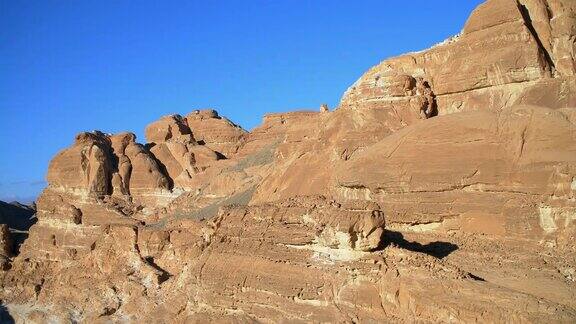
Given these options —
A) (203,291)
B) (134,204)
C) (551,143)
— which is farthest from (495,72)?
(134,204)

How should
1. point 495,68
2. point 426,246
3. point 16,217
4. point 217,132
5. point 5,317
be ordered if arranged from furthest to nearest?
1. point 16,217
2. point 217,132
3. point 5,317
4. point 495,68
5. point 426,246

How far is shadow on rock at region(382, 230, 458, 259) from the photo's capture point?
18.3 meters

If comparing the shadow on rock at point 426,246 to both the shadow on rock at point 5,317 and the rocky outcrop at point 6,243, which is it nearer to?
the shadow on rock at point 5,317

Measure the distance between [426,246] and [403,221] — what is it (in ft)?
6.27

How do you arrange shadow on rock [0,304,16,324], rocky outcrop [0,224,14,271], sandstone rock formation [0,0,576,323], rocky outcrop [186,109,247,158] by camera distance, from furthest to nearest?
rocky outcrop [186,109,247,158] < rocky outcrop [0,224,14,271] < shadow on rock [0,304,16,324] < sandstone rock formation [0,0,576,323]

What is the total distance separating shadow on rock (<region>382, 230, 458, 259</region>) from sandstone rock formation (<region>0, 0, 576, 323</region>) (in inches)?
3.9

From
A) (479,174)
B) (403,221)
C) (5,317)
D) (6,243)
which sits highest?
(6,243)

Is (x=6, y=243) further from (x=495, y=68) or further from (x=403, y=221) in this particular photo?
(x=495, y=68)

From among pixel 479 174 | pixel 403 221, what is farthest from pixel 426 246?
pixel 479 174

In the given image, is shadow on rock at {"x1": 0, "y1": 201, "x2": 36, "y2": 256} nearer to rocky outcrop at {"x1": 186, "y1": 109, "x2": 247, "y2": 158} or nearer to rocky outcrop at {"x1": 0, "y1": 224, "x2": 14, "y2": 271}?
rocky outcrop at {"x1": 0, "y1": 224, "x2": 14, "y2": 271}

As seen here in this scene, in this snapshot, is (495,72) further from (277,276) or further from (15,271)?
(15,271)

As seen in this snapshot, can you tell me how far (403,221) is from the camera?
68.6 ft

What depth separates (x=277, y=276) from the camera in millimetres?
18062

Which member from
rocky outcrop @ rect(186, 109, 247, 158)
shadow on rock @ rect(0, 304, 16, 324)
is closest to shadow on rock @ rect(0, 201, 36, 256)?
rocky outcrop @ rect(186, 109, 247, 158)
